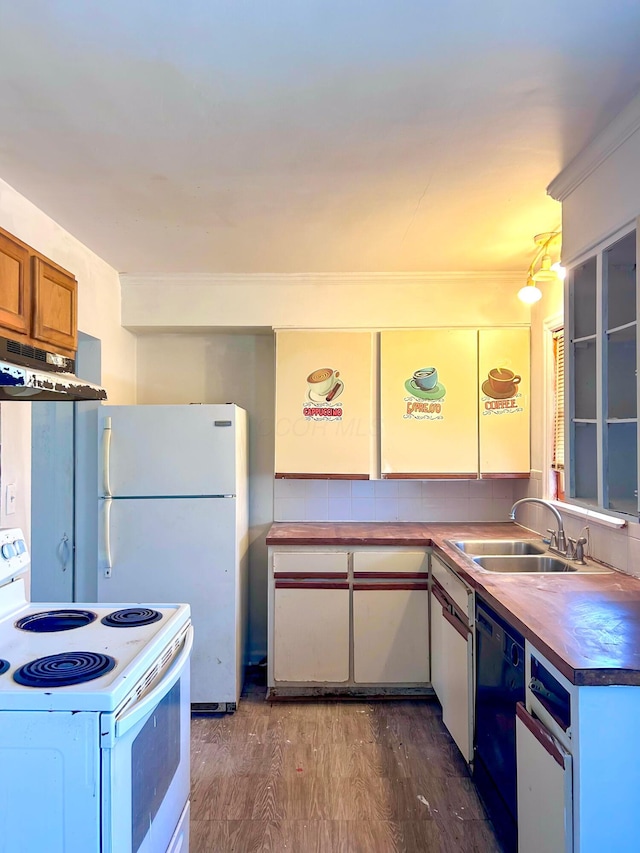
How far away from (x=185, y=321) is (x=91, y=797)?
2569 millimetres

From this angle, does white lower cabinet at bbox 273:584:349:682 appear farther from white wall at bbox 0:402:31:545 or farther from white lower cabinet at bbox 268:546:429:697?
white wall at bbox 0:402:31:545

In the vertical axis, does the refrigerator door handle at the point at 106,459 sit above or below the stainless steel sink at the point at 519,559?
above

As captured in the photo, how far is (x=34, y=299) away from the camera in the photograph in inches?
68.6

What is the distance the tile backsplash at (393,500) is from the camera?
340 cm

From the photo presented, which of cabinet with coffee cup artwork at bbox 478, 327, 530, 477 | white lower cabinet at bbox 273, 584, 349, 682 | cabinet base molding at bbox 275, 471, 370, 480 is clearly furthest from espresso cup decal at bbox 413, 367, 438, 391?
white lower cabinet at bbox 273, 584, 349, 682

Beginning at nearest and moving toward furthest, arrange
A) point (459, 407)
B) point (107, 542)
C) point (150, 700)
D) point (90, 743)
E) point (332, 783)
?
1. point (90, 743)
2. point (150, 700)
3. point (332, 783)
4. point (107, 542)
5. point (459, 407)

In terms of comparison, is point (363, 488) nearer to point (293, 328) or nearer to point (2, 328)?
point (293, 328)

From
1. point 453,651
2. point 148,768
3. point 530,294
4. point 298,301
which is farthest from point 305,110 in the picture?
point 453,651

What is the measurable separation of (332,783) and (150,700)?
4.52 ft

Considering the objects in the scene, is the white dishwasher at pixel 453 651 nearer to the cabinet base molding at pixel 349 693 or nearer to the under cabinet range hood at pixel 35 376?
the cabinet base molding at pixel 349 693

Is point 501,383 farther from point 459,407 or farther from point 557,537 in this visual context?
point 557,537

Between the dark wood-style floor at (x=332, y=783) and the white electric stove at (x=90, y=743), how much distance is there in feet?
1.85

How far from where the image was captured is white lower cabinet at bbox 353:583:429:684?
113 inches

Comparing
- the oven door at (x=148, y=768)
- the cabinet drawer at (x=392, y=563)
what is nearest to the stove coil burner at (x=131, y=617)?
the oven door at (x=148, y=768)
